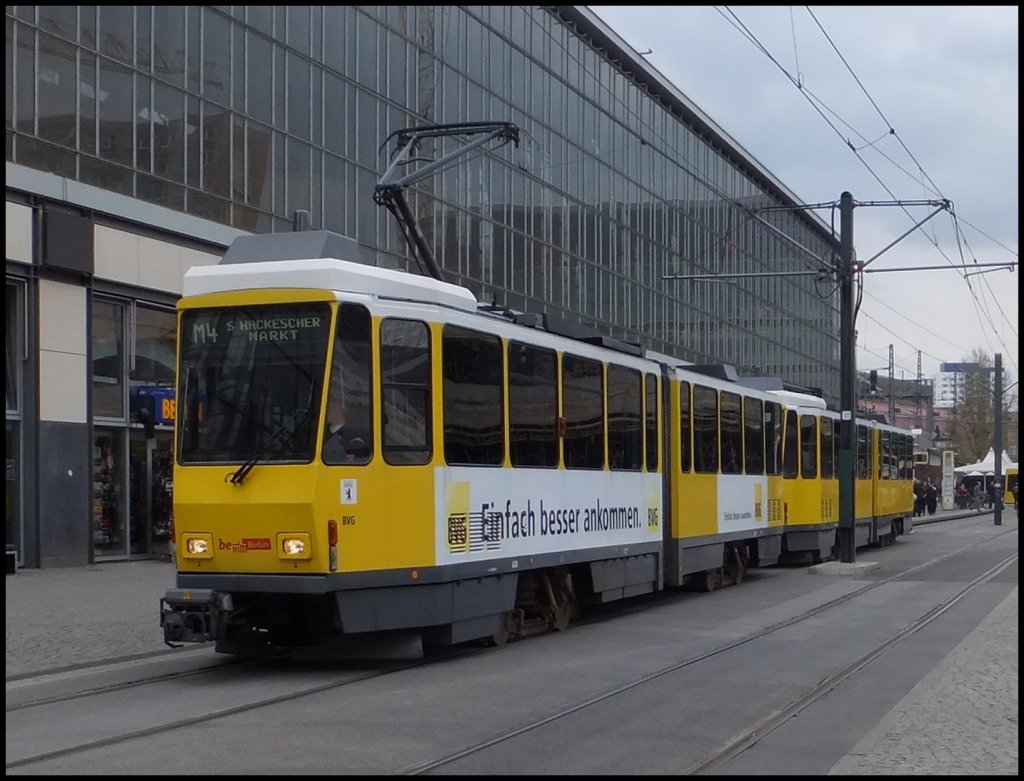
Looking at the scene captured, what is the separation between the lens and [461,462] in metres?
12.5

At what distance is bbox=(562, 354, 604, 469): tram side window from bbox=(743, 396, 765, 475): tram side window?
6.89m

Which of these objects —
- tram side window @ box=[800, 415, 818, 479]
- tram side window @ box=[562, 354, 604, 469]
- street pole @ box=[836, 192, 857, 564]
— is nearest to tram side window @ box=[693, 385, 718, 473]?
tram side window @ box=[562, 354, 604, 469]

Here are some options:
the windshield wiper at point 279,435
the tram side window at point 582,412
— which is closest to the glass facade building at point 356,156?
the tram side window at point 582,412

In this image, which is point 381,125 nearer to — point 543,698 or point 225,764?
point 543,698

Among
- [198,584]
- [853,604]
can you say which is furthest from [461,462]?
[853,604]

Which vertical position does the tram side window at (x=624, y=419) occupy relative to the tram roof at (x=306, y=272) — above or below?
below

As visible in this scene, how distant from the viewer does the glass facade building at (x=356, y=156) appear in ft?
76.8

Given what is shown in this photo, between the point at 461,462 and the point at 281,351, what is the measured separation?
1.92 meters

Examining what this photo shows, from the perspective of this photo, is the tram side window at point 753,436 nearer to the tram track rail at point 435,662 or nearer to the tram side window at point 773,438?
the tram side window at point 773,438

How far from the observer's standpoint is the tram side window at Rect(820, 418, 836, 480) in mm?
27891

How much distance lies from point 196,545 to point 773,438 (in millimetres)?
14289

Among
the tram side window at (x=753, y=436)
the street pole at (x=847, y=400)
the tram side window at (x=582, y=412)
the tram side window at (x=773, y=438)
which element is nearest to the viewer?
the tram side window at (x=582, y=412)

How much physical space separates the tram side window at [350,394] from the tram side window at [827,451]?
1764 centimetres

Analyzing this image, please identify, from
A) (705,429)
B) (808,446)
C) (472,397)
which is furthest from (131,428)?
(472,397)
